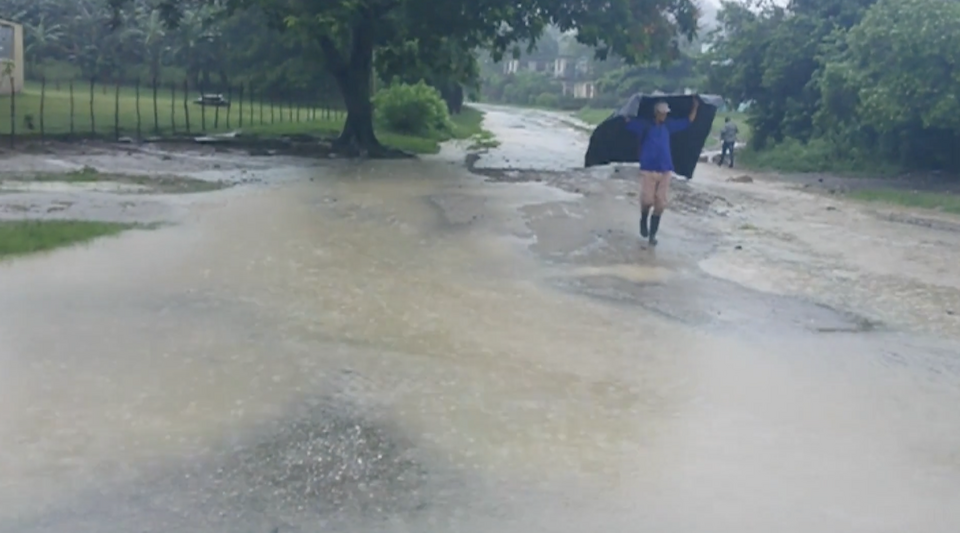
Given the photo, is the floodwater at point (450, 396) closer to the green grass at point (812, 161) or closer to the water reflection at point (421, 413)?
the water reflection at point (421, 413)

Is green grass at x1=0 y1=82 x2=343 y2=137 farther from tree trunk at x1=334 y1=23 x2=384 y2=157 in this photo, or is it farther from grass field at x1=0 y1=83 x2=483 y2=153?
tree trunk at x1=334 y1=23 x2=384 y2=157

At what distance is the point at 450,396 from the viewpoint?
7523mm

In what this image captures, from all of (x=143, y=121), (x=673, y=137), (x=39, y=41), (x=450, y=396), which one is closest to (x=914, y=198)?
(x=673, y=137)

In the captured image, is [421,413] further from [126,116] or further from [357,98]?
[126,116]

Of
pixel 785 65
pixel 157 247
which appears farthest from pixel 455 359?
pixel 785 65

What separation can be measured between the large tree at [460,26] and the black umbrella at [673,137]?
3.42 meters

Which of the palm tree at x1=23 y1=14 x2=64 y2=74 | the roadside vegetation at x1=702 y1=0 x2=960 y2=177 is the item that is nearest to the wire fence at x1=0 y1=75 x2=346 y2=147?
the palm tree at x1=23 y1=14 x2=64 y2=74

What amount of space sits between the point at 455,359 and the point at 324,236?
236 inches

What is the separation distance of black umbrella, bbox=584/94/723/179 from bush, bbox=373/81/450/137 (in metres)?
15.5

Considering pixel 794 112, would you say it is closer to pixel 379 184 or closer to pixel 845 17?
pixel 845 17

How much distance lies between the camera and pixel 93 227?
13.5 meters

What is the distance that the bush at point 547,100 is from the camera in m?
105

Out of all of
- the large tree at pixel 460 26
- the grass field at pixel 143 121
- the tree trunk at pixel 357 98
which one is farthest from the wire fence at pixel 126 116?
the large tree at pixel 460 26

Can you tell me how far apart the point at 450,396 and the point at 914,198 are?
689 inches
